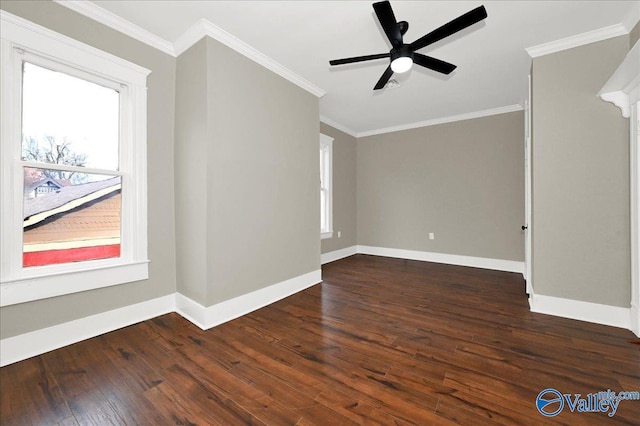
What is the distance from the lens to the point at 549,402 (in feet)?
4.87

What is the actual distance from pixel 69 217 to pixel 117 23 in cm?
171

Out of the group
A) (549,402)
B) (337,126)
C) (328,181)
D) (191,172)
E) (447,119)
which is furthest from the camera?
(337,126)

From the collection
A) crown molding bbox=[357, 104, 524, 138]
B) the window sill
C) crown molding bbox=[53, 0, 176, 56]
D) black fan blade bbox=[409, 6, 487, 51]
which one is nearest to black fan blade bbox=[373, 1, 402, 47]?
black fan blade bbox=[409, 6, 487, 51]

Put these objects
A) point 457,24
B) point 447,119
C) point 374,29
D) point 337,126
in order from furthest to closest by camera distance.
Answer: point 337,126 < point 447,119 < point 374,29 < point 457,24

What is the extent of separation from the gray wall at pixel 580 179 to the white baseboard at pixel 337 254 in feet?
10.3

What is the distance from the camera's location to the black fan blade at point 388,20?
1.64 meters

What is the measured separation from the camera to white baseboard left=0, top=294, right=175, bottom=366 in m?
1.84

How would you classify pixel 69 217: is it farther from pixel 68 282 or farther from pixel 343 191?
pixel 343 191

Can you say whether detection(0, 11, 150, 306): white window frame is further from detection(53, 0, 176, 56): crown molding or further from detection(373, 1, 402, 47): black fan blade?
detection(373, 1, 402, 47): black fan blade

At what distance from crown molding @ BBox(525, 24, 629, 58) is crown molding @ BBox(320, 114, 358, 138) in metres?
3.03

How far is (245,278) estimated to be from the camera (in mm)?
2713

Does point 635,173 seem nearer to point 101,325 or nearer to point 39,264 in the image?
point 101,325

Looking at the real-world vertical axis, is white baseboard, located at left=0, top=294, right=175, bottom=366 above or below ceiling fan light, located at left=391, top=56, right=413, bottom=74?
below

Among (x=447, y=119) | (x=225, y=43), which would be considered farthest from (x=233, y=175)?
(x=447, y=119)
